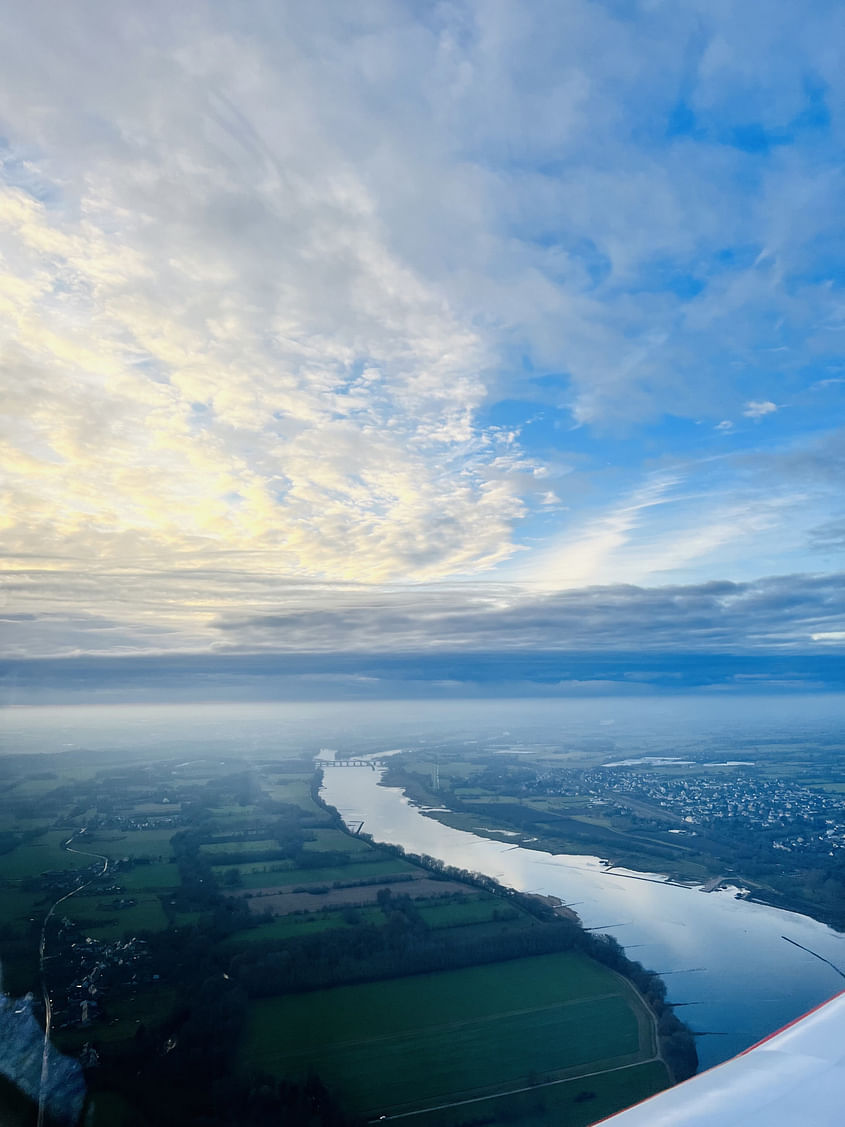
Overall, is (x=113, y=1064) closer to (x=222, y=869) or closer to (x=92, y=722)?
(x=222, y=869)

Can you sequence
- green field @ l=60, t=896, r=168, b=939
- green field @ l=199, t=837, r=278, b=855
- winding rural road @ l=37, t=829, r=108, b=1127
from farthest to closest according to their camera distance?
green field @ l=199, t=837, r=278, b=855
green field @ l=60, t=896, r=168, b=939
winding rural road @ l=37, t=829, r=108, b=1127

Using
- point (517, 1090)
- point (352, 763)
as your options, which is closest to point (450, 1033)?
point (517, 1090)

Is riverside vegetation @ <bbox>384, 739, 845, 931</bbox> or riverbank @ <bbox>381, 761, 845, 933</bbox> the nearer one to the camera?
riverbank @ <bbox>381, 761, 845, 933</bbox>

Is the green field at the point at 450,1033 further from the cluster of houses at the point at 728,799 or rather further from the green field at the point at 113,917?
the cluster of houses at the point at 728,799

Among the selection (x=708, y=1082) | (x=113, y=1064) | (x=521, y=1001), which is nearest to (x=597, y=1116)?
(x=521, y=1001)

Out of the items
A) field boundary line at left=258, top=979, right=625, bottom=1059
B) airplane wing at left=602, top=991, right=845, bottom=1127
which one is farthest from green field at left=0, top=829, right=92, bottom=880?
airplane wing at left=602, top=991, right=845, bottom=1127

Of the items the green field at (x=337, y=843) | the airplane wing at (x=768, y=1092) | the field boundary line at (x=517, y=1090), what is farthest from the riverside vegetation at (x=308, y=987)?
the airplane wing at (x=768, y=1092)

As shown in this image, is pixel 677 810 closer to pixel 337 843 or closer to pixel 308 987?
pixel 337 843

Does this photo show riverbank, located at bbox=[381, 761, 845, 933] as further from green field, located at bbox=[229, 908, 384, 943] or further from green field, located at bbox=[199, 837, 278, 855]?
green field, located at bbox=[229, 908, 384, 943]
